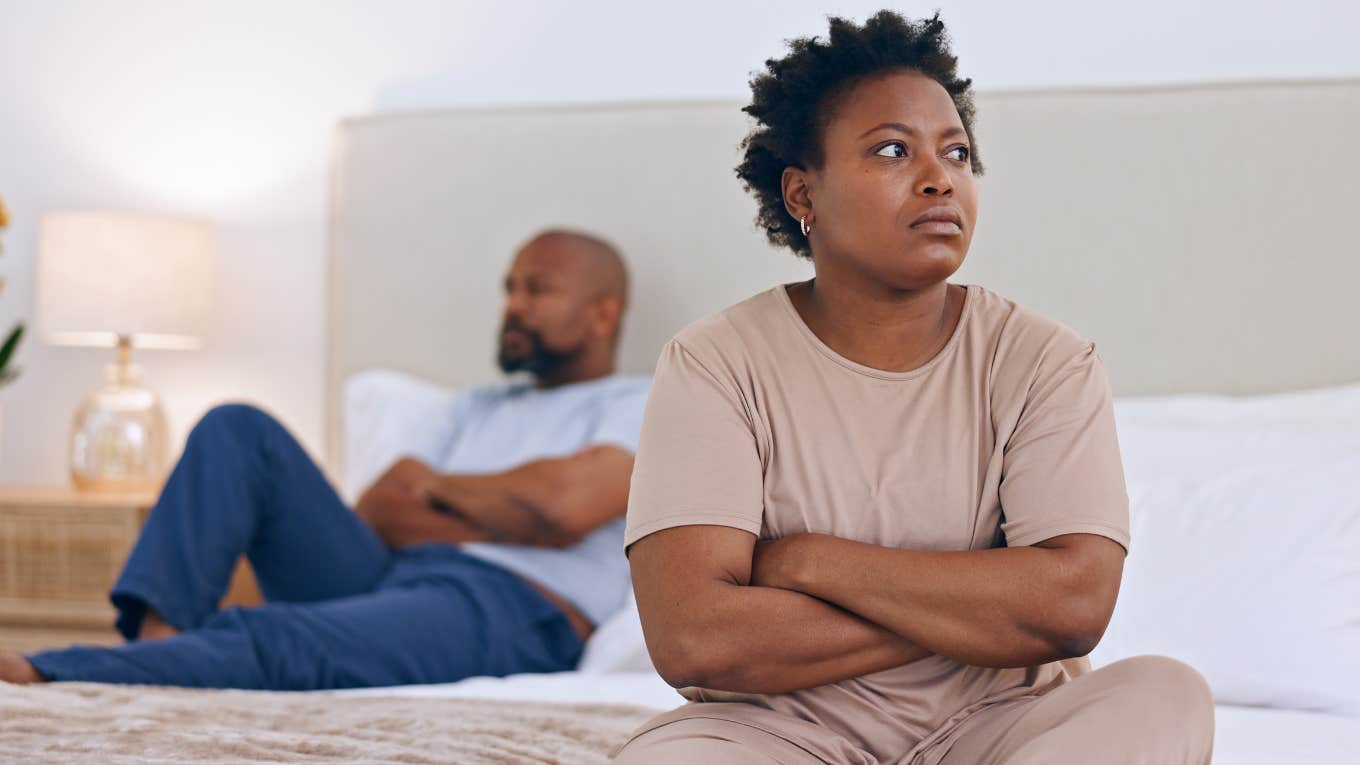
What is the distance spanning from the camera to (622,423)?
2.40 meters

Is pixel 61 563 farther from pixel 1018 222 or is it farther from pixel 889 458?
pixel 889 458

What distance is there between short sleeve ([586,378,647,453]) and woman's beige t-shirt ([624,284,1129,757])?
106cm

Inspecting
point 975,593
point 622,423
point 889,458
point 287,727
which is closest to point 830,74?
point 889,458

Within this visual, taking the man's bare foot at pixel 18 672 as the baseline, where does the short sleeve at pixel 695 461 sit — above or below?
above

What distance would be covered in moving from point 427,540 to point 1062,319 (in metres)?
1.21

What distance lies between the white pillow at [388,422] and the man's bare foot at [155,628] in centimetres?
58

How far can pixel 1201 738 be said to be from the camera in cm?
106

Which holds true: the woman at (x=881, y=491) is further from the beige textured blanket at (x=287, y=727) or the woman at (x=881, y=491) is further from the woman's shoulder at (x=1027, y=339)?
the beige textured blanket at (x=287, y=727)

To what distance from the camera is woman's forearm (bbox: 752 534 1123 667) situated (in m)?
1.17

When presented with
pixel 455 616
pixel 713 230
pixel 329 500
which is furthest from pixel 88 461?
pixel 713 230

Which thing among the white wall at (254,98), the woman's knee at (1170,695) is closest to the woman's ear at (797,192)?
the woman's knee at (1170,695)

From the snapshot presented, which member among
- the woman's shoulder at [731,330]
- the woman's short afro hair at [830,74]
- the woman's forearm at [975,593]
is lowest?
the woman's forearm at [975,593]

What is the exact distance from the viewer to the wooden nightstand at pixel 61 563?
2.82 metres

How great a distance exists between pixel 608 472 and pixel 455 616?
1.14ft
